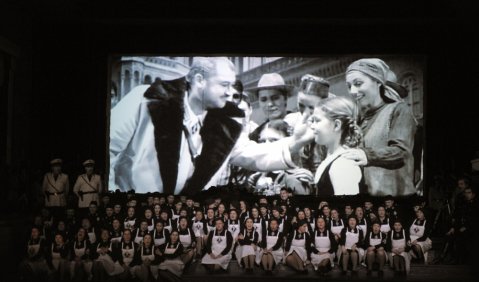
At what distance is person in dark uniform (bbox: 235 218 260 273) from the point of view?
1213cm

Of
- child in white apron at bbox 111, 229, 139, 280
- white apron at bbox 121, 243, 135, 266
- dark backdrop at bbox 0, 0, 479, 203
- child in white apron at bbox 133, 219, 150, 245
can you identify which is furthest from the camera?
dark backdrop at bbox 0, 0, 479, 203

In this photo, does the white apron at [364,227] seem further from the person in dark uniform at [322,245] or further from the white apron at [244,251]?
the white apron at [244,251]

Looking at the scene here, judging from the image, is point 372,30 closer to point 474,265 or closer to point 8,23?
point 474,265

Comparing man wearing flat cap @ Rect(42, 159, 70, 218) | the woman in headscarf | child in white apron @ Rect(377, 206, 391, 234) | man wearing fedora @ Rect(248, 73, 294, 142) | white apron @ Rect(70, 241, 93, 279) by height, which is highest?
man wearing fedora @ Rect(248, 73, 294, 142)

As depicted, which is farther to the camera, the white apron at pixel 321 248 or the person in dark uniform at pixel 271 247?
the white apron at pixel 321 248

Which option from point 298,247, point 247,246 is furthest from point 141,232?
point 298,247

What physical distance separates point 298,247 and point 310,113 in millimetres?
4699

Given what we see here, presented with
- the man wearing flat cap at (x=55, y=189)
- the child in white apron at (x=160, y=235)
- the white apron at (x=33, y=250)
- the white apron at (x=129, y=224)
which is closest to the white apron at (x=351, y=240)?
the child in white apron at (x=160, y=235)

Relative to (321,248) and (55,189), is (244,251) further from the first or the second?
(55,189)

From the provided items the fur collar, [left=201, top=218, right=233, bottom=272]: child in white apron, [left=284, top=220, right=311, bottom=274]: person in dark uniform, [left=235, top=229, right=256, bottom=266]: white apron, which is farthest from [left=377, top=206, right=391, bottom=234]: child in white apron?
the fur collar

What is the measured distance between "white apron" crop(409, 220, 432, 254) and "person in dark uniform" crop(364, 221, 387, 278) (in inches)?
23.7

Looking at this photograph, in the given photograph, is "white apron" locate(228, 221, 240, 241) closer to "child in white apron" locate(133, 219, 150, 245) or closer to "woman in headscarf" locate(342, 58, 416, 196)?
"child in white apron" locate(133, 219, 150, 245)

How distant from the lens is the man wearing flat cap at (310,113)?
16.3 m

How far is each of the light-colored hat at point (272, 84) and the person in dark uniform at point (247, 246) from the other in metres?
4.67
